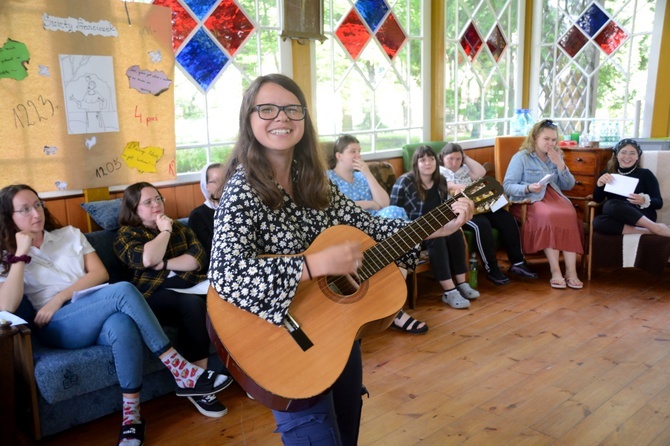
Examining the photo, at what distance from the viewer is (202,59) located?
3617mm

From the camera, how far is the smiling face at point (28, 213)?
8.26 feet

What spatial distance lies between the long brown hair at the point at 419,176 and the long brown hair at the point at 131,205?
1960 millimetres

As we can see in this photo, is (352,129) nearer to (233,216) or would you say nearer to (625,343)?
(625,343)

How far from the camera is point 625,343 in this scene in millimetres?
3189

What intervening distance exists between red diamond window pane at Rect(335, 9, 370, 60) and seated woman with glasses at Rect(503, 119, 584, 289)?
1597 mm

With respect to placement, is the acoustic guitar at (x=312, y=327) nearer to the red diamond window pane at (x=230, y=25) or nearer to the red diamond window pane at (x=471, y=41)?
the red diamond window pane at (x=230, y=25)

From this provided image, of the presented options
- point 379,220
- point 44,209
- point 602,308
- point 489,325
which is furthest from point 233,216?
point 602,308

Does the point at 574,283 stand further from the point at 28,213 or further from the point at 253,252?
the point at 28,213

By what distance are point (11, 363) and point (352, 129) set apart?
3.17 metres

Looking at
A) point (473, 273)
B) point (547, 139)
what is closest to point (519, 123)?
point (547, 139)

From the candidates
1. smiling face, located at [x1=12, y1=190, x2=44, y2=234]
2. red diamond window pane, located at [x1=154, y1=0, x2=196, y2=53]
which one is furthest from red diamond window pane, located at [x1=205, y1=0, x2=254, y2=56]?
smiling face, located at [x1=12, y1=190, x2=44, y2=234]

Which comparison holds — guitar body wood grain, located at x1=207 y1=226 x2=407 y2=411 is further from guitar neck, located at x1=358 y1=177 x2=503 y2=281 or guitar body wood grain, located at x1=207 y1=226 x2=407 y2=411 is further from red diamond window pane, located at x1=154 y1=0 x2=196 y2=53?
red diamond window pane, located at x1=154 y1=0 x2=196 y2=53

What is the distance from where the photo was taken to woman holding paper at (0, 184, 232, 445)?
2352mm

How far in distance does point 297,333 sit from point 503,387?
1.65 metres
